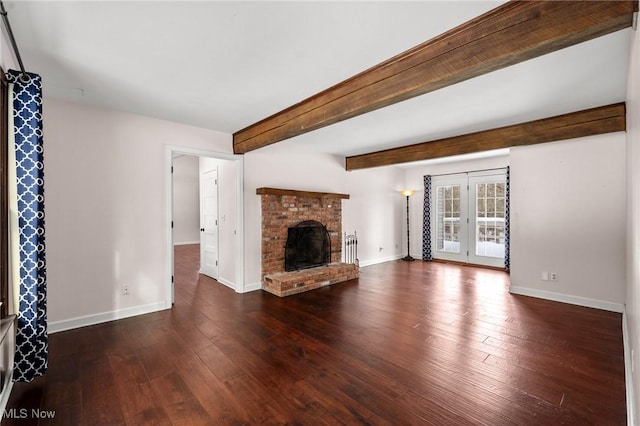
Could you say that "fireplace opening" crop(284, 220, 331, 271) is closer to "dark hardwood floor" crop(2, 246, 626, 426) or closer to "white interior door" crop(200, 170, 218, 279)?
"dark hardwood floor" crop(2, 246, 626, 426)

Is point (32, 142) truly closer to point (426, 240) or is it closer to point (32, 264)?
point (32, 264)

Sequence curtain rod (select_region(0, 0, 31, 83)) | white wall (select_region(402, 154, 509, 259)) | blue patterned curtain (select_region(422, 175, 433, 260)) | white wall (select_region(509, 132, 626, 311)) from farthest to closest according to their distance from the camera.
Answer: blue patterned curtain (select_region(422, 175, 433, 260)) < white wall (select_region(402, 154, 509, 259)) < white wall (select_region(509, 132, 626, 311)) < curtain rod (select_region(0, 0, 31, 83))

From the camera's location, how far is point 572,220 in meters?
3.97

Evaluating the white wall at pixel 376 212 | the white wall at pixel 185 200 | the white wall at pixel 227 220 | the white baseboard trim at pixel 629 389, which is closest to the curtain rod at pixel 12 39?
the white wall at pixel 227 220

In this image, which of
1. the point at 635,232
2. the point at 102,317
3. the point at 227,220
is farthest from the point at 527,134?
the point at 102,317

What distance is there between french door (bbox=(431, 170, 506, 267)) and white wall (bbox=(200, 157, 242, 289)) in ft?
16.5

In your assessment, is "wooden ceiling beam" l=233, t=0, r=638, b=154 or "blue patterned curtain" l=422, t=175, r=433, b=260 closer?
"wooden ceiling beam" l=233, t=0, r=638, b=154

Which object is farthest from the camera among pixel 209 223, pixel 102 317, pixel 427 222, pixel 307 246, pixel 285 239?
pixel 427 222

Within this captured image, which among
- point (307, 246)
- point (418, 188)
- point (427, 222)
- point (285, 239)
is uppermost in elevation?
point (418, 188)

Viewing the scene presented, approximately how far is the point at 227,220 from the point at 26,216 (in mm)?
2942

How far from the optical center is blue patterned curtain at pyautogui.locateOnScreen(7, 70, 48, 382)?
2.03 m

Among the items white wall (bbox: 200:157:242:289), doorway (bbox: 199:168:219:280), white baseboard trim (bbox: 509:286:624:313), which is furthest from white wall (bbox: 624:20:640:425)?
doorway (bbox: 199:168:219:280)

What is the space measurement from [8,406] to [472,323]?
400cm

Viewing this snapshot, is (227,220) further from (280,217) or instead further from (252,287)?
(252,287)
